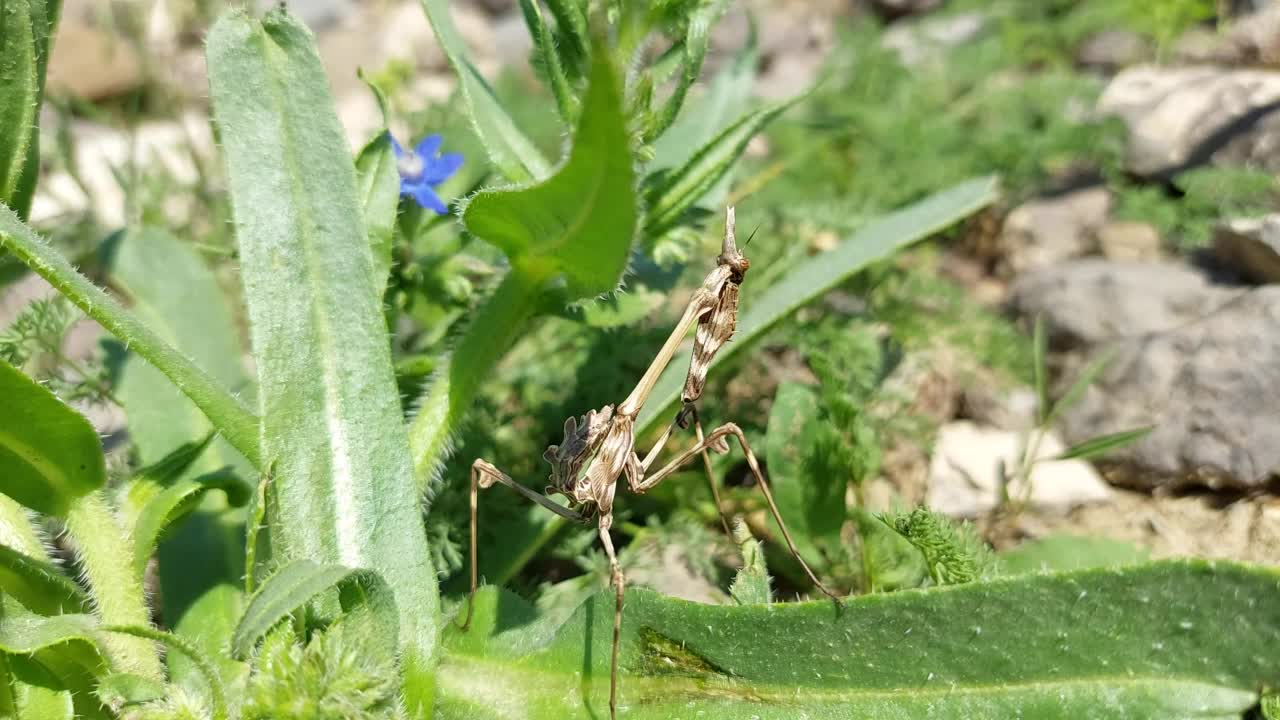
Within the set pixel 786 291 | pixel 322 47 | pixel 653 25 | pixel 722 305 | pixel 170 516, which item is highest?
pixel 322 47

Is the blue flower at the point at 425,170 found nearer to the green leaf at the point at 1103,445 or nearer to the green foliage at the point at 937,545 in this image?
the green foliage at the point at 937,545

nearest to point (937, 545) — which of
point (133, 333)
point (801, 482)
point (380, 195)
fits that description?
point (801, 482)

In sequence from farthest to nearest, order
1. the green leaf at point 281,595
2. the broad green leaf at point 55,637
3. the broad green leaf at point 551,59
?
1. the broad green leaf at point 551,59
2. the broad green leaf at point 55,637
3. the green leaf at point 281,595

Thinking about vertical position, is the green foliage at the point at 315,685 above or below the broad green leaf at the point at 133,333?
below

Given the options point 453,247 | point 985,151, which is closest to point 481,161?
point 453,247

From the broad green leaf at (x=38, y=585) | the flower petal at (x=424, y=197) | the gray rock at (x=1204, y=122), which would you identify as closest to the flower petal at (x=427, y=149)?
the flower petal at (x=424, y=197)

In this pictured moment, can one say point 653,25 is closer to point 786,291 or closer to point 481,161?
point 786,291

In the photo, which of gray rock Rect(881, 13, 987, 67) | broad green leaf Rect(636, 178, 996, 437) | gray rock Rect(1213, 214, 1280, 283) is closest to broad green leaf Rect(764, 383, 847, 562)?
broad green leaf Rect(636, 178, 996, 437)

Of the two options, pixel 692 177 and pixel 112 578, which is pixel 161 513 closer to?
pixel 112 578
